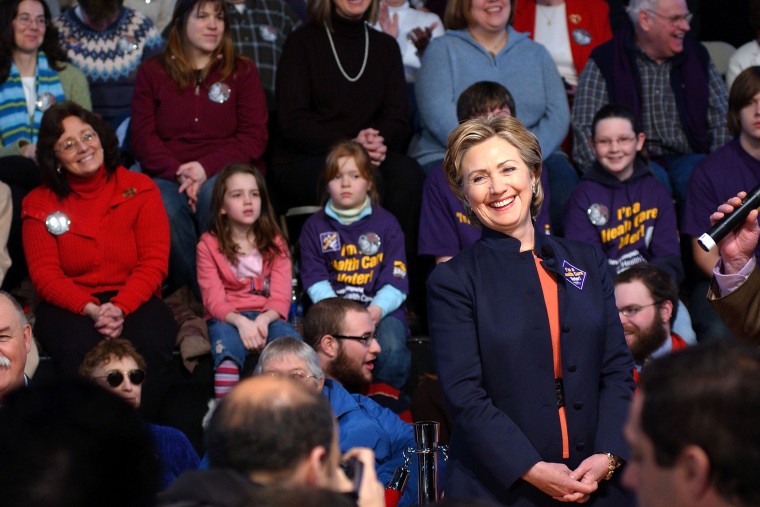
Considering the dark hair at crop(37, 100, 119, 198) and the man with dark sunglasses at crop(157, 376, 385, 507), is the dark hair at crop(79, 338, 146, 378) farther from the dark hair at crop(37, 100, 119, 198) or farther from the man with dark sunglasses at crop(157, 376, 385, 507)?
the man with dark sunglasses at crop(157, 376, 385, 507)

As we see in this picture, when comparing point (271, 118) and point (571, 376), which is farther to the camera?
point (271, 118)

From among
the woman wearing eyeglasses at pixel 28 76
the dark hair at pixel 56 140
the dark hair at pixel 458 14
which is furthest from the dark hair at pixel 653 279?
the woman wearing eyeglasses at pixel 28 76

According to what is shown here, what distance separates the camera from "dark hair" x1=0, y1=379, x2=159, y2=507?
176cm

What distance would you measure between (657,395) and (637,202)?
4.24 metres

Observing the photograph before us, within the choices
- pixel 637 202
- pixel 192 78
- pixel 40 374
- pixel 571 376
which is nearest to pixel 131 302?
pixel 40 374

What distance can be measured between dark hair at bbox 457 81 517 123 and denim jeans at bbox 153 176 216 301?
4.32ft

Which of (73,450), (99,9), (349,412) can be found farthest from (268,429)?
(99,9)

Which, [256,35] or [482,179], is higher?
[256,35]

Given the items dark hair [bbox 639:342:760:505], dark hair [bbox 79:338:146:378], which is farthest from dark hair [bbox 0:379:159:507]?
dark hair [bbox 79:338:146:378]

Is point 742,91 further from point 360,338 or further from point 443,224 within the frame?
point 360,338

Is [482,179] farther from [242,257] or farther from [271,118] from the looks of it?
[271,118]

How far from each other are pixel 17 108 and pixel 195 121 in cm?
94

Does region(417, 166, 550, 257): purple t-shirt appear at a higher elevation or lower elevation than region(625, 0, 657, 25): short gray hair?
lower

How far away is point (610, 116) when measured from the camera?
603 centimetres
